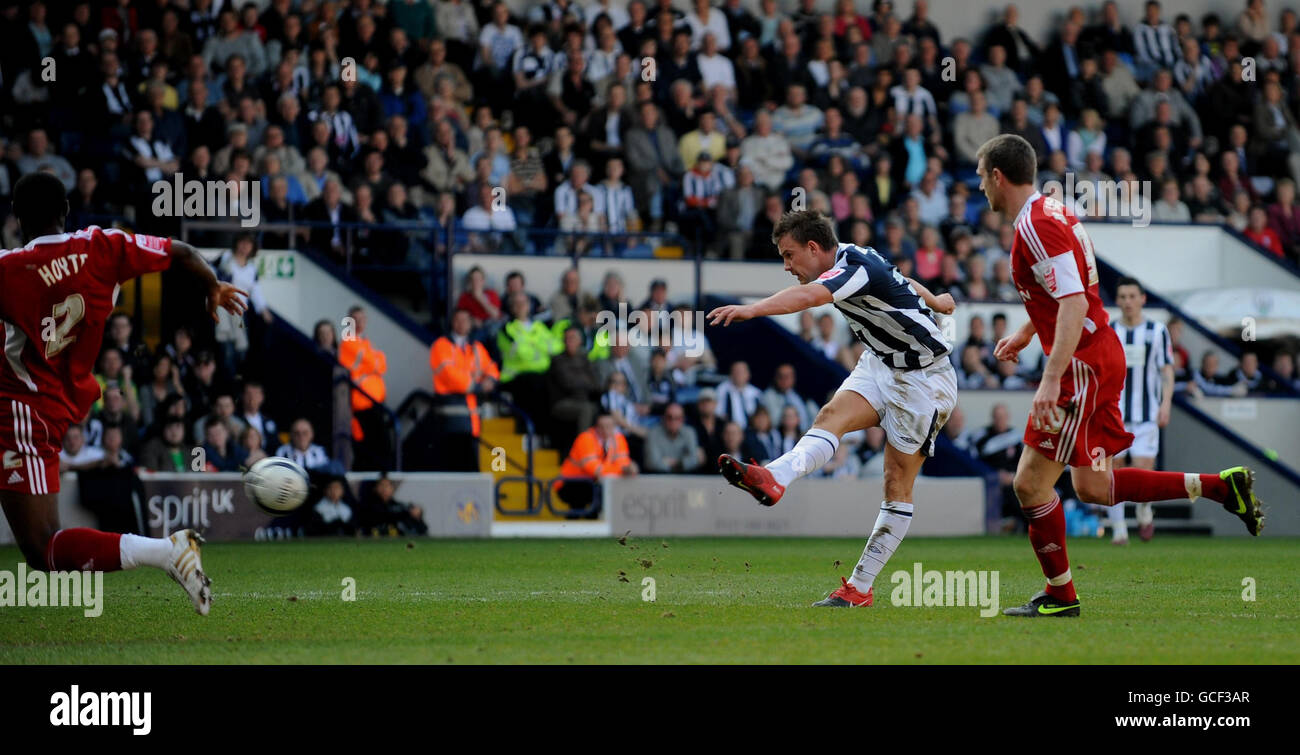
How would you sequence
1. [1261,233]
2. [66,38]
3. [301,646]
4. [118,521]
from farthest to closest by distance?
[1261,233] → [66,38] → [118,521] → [301,646]

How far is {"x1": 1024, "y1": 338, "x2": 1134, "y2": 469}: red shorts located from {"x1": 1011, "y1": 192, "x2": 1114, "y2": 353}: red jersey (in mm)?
85

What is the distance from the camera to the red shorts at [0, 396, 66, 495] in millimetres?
7504

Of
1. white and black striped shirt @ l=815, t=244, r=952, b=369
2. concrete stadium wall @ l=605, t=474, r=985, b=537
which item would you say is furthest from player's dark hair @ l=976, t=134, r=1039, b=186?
concrete stadium wall @ l=605, t=474, r=985, b=537

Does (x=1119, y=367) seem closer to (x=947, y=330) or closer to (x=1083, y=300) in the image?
(x=1083, y=300)

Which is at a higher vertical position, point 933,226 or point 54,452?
point 933,226

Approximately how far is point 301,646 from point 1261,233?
20.1 m

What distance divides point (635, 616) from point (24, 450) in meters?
2.87

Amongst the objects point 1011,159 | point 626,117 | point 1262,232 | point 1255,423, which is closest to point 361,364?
point 626,117

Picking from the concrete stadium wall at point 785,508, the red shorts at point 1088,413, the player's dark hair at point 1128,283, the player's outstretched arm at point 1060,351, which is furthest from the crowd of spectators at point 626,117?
the player's outstretched arm at point 1060,351

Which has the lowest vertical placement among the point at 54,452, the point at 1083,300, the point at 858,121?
the point at 54,452

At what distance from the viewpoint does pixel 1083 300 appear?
7762mm

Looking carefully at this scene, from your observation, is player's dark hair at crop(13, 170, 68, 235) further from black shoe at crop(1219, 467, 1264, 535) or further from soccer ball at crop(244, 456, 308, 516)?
black shoe at crop(1219, 467, 1264, 535)

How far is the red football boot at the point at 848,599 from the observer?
876 centimetres
